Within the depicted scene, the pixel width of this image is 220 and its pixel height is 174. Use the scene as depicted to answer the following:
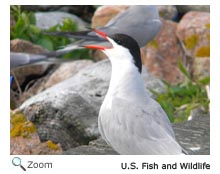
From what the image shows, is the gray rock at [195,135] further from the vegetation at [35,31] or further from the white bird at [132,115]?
the vegetation at [35,31]

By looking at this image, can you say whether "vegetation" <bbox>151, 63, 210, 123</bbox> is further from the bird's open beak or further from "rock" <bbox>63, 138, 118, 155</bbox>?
the bird's open beak

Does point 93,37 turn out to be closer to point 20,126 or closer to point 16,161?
point 16,161

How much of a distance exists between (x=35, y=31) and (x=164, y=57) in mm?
1628

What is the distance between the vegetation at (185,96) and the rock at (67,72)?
1.08m

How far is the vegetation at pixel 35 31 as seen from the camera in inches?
373

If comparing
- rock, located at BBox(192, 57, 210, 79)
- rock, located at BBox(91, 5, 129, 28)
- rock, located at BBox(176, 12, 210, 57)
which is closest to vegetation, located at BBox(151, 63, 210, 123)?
rock, located at BBox(192, 57, 210, 79)

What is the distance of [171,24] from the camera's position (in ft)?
32.6

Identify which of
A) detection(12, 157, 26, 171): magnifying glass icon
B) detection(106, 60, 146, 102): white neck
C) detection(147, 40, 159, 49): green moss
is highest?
detection(106, 60, 146, 102): white neck

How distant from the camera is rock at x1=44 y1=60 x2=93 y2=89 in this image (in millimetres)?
9258

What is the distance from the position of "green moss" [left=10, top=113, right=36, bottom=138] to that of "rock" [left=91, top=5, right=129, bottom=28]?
2708mm

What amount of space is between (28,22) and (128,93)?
4.72m
